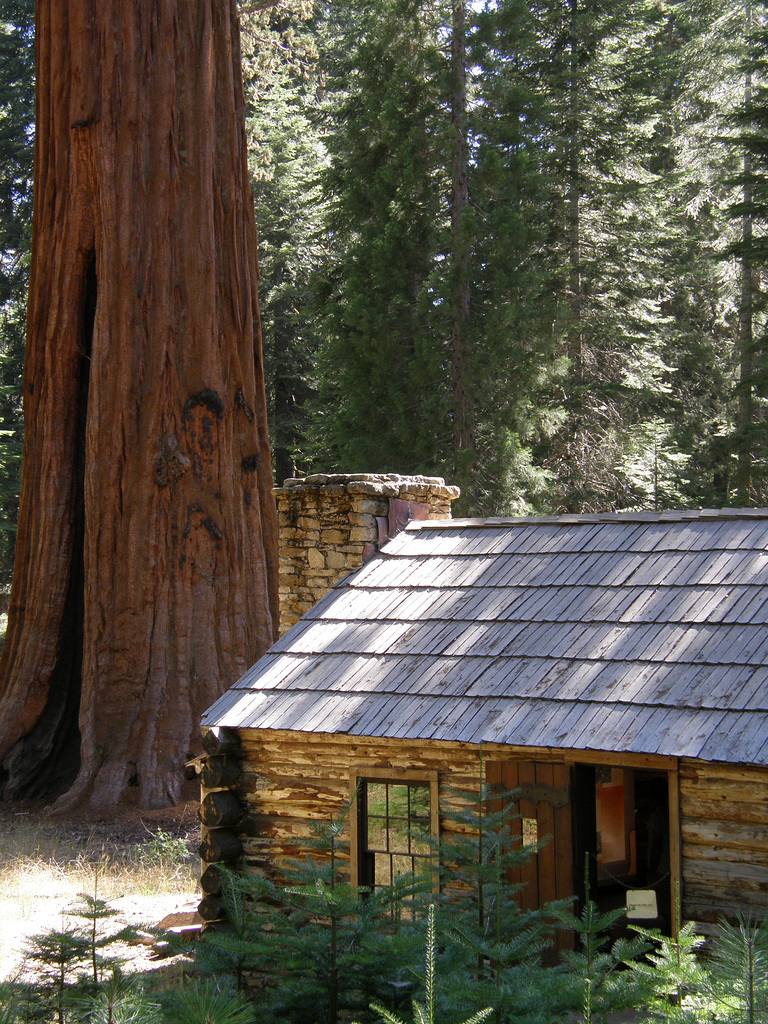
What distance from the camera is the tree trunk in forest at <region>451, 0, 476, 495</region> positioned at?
17719 mm

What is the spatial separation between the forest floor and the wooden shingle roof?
6.28ft

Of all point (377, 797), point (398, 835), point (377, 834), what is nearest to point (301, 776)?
point (377, 797)

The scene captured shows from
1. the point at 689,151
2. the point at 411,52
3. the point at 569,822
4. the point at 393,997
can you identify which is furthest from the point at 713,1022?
the point at 689,151

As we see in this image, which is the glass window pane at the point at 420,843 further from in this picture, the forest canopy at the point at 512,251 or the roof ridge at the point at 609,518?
the forest canopy at the point at 512,251

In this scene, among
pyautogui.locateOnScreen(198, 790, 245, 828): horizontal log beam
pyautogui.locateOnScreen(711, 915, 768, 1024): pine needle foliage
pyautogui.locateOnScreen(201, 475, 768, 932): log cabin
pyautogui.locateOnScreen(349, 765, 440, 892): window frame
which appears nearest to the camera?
pyautogui.locateOnScreen(711, 915, 768, 1024): pine needle foliage

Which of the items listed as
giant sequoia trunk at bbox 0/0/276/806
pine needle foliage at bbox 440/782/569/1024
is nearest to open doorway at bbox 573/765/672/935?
giant sequoia trunk at bbox 0/0/276/806

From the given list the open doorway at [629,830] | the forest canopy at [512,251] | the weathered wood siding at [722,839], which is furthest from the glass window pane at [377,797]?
the forest canopy at [512,251]

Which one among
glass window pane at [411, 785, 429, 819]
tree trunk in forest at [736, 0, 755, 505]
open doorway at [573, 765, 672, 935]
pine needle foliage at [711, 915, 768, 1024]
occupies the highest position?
tree trunk in forest at [736, 0, 755, 505]

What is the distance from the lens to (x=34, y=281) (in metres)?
11.5

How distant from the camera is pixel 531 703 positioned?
19.9ft

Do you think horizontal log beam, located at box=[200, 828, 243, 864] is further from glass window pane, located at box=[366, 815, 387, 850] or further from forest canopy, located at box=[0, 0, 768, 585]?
forest canopy, located at box=[0, 0, 768, 585]

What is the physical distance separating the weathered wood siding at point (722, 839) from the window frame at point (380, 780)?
4.90 feet

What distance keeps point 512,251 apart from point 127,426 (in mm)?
9500

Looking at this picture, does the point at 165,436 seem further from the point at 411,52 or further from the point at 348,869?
the point at 411,52
